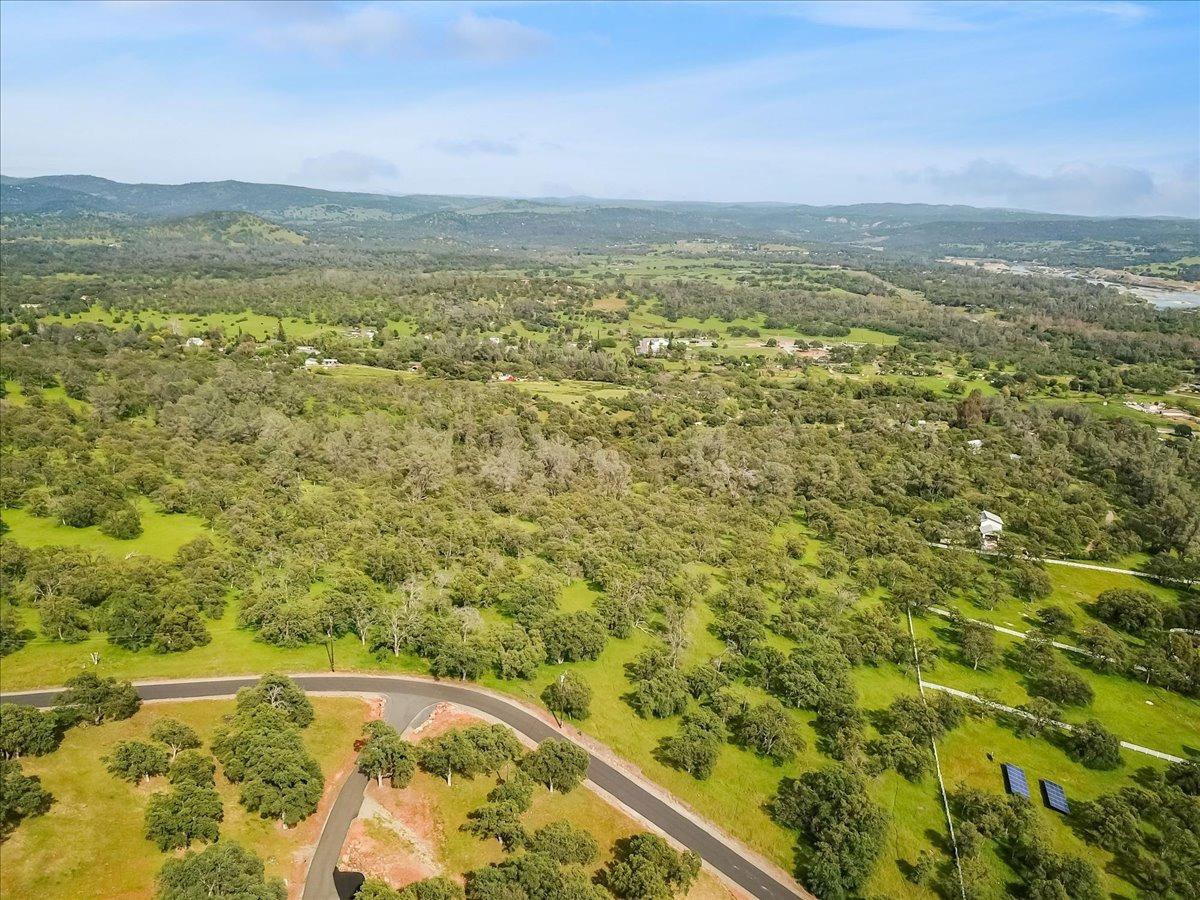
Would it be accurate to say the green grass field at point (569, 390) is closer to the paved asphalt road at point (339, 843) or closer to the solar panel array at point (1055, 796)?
the paved asphalt road at point (339, 843)

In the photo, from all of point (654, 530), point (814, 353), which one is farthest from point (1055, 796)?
point (814, 353)

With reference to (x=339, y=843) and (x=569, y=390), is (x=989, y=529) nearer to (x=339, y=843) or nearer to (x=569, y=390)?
(x=339, y=843)

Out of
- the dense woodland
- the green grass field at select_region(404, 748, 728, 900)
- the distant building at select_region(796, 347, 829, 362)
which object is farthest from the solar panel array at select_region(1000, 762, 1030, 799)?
the distant building at select_region(796, 347, 829, 362)

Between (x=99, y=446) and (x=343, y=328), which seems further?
(x=343, y=328)

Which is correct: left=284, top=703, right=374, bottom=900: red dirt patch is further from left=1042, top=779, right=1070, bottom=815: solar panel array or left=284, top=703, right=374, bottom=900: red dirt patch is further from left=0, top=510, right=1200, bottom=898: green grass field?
left=1042, top=779, right=1070, bottom=815: solar panel array

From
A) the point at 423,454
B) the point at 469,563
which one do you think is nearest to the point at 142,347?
the point at 423,454

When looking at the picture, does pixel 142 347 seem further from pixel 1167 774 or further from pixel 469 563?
pixel 1167 774
